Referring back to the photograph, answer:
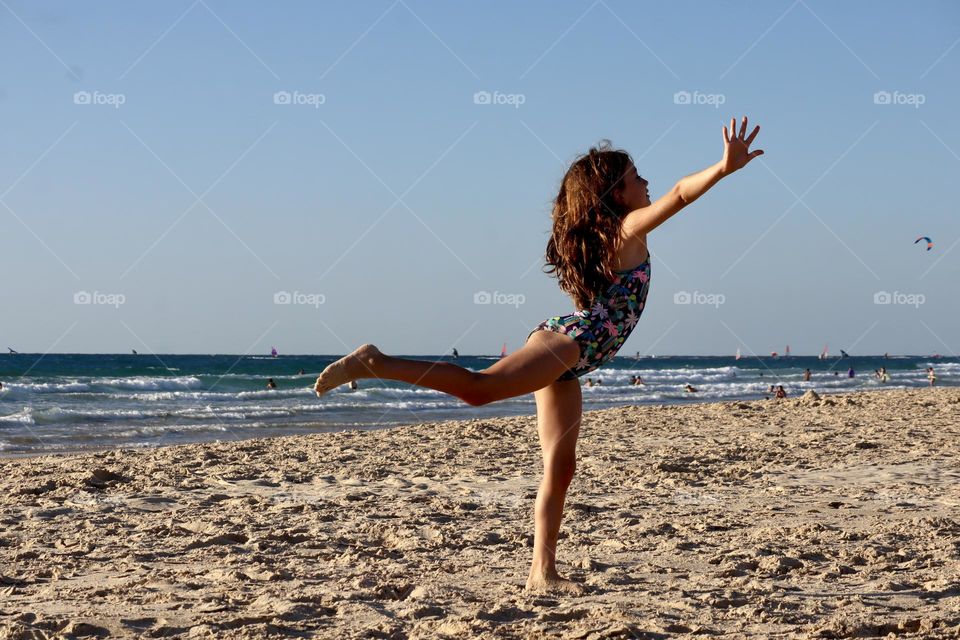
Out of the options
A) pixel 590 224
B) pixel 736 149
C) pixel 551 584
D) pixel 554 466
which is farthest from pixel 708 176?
pixel 551 584

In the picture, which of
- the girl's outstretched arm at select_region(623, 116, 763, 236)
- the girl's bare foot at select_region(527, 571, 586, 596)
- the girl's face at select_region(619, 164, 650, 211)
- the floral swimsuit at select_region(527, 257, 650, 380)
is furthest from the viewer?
the girl's bare foot at select_region(527, 571, 586, 596)

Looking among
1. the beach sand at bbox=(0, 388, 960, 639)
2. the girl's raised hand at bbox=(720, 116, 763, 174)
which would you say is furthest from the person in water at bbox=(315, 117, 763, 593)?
the beach sand at bbox=(0, 388, 960, 639)

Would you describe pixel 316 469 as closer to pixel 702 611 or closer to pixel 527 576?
pixel 527 576

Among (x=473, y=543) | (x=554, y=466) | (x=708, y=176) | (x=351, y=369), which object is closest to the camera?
(x=708, y=176)

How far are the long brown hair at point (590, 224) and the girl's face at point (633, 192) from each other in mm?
19

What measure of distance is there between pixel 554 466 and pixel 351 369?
0.95 meters

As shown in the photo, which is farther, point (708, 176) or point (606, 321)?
point (606, 321)

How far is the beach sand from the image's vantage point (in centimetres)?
336

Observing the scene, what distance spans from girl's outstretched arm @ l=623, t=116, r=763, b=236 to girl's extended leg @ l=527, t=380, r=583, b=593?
0.83 metres

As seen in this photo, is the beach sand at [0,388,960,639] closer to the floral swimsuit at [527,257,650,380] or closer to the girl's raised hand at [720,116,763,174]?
the floral swimsuit at [527,257,650,380]

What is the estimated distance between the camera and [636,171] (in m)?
3.69

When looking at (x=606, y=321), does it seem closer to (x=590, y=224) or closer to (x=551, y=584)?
(x=590, y=224)

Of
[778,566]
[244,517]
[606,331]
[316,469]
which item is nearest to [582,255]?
[606,331]

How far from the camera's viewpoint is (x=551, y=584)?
3.76 metres
